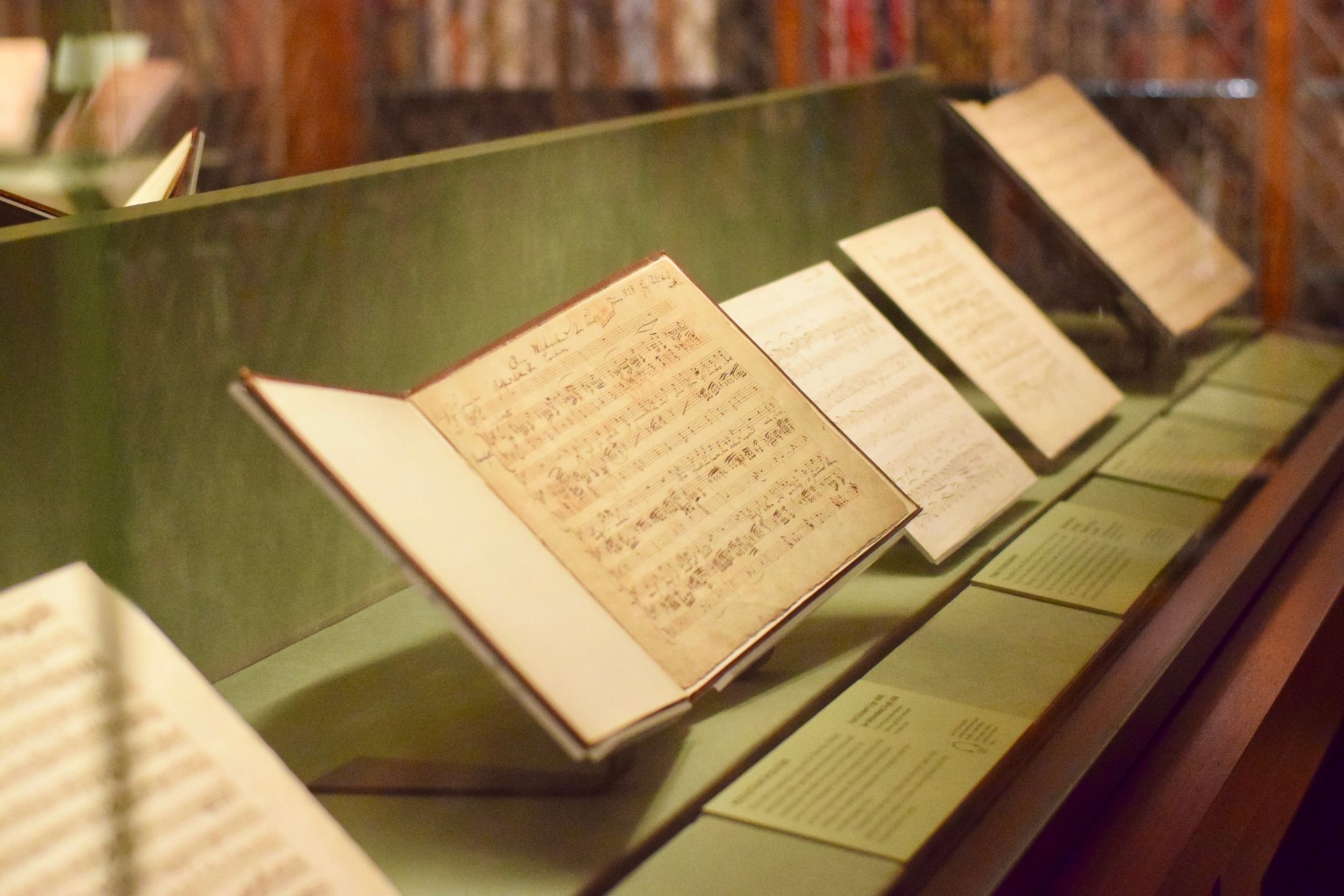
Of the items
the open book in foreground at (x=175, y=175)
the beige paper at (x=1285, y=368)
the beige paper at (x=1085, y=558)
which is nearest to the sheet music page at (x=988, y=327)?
the beige paper at (x=1085, y=558)

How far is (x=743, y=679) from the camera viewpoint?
117 cm

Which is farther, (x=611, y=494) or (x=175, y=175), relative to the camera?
(x=175, y=175)

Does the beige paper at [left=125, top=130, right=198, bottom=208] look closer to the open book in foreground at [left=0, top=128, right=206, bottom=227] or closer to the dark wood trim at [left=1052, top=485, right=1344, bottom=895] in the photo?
the open book in foreground at [left=0, top=128, right=206, bottom=227]

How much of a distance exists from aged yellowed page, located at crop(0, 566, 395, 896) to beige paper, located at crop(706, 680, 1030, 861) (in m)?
0.30

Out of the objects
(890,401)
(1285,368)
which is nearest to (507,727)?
(890,401)

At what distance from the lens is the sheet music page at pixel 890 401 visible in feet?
4.64

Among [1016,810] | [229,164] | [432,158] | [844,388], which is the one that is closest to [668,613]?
[1016,810]

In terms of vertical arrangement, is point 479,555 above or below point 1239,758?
above

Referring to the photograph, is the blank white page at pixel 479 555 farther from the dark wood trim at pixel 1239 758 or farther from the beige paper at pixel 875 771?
the dark wood trim at pixel 1239 758

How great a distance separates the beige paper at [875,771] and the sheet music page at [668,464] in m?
0.10

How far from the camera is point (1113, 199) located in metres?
2.11

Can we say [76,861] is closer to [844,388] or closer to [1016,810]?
[1016,810]

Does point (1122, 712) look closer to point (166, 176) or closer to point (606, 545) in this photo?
point (606, 545)

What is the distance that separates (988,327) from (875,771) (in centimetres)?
87
